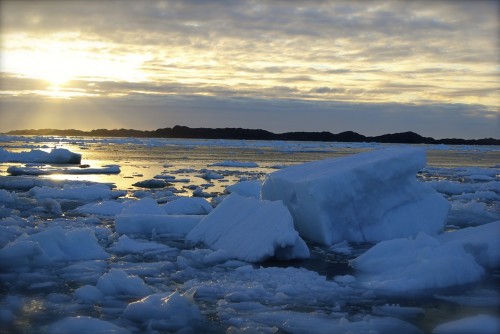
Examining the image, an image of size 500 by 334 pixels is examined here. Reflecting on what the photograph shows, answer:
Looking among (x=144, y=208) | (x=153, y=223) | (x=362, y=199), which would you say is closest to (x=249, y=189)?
(x=144, y=208)

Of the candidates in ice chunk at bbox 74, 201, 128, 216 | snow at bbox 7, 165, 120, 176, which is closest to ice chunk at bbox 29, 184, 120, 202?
ice chunk at bbox 74, 201, 128, 216

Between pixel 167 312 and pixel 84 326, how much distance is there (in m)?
0.75

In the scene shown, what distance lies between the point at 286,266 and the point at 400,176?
118 inches

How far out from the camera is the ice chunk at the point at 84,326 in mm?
4441

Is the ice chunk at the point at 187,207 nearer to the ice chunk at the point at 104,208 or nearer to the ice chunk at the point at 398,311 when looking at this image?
the ice chunk at the point at 104,208

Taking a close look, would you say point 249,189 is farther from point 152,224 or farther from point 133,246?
point 133,246

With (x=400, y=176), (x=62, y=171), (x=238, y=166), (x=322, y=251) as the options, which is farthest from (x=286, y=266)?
(x=238, y=166)

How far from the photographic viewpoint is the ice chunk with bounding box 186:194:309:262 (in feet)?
23.6

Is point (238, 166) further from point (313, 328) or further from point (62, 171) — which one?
point (313, 328)

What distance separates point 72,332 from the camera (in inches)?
174

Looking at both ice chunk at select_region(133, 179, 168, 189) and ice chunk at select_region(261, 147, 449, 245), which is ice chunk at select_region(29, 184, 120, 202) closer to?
ice chunk at select_region(133, 179, 168, 189)

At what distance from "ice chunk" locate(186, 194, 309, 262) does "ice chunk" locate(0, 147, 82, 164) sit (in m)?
19.9

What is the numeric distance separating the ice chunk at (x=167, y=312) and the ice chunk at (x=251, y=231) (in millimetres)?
2290

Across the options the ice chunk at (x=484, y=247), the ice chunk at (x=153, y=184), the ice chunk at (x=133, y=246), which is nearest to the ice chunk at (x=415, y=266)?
the ice chunk at (x=484, y=247)
